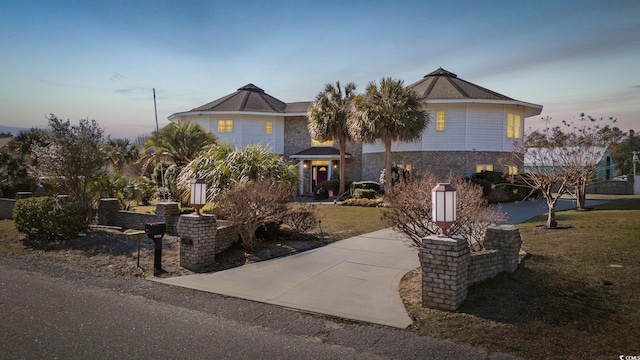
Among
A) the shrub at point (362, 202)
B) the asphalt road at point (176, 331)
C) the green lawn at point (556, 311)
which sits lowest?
the asphalt road at point (176, 331)

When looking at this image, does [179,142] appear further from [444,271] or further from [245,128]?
[444,271]

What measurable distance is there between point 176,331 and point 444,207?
3.87 metres

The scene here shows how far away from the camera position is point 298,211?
10.5 metres

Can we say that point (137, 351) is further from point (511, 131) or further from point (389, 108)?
point (511, 131)

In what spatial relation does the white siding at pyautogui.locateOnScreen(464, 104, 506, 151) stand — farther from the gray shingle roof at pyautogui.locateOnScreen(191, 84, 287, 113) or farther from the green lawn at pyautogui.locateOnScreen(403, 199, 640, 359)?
the green lawn at pyautogui.locateOnScreen(403, 199, 640, 359)

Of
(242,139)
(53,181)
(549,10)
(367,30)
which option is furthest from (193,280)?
(242,139)

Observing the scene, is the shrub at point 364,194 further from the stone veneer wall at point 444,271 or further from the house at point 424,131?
the stone veneer wall at point 444,271

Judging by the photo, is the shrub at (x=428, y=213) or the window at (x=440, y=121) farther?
the window at (x=440, y=121)

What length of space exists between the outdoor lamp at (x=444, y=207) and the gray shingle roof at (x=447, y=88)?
56.3 feet

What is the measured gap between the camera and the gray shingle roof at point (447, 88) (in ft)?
79.0

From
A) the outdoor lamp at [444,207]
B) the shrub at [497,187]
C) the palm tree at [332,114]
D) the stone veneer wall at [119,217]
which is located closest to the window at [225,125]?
the palm tree at [332,114]

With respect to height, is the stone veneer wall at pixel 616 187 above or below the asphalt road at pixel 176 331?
above

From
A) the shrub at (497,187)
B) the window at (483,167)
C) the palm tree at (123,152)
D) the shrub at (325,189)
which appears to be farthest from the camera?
the palm tree at (123,152)

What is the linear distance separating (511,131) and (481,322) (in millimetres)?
23279
